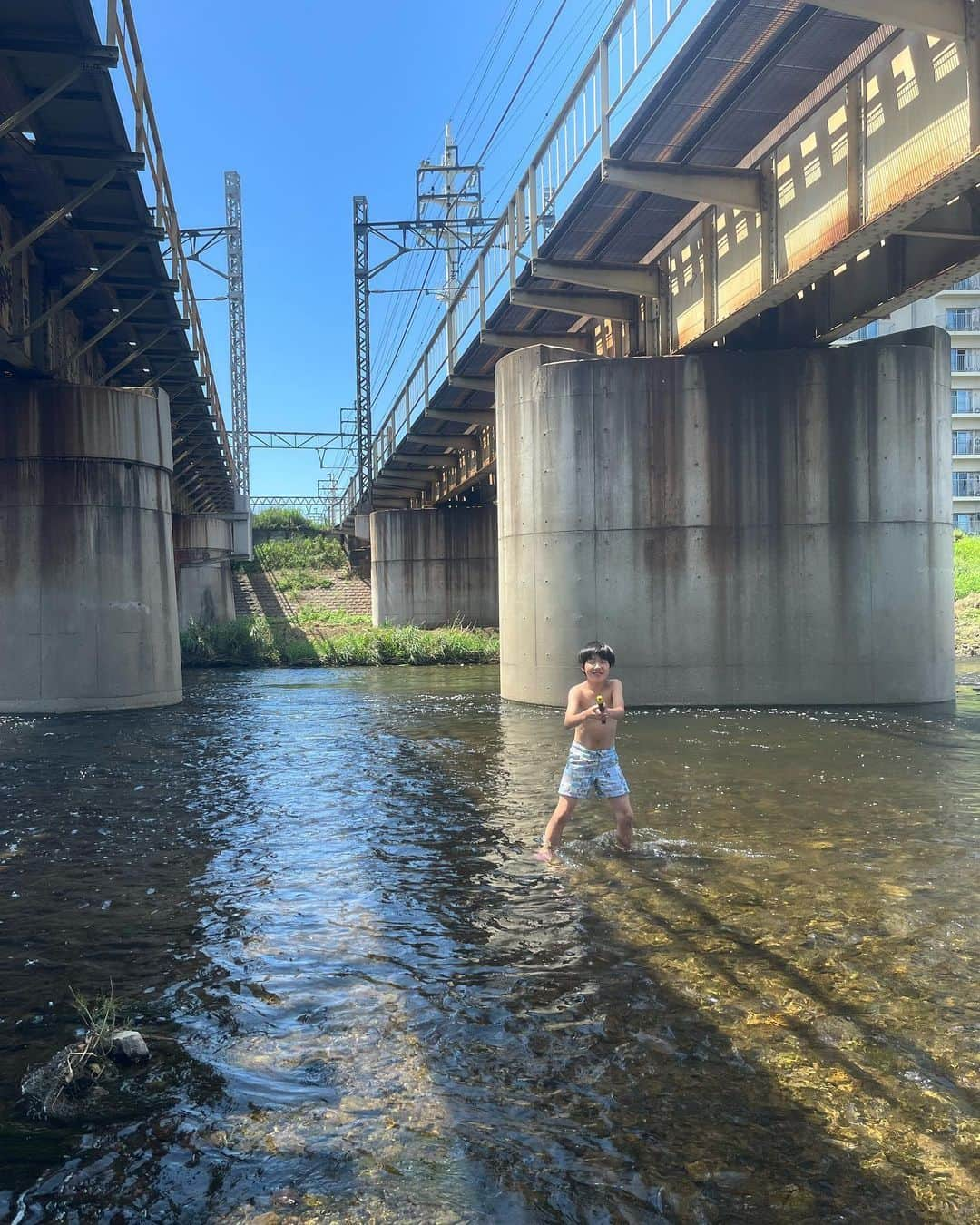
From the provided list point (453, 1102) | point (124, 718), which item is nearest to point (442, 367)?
point (124, 718)

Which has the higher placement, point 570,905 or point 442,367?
point 442,367

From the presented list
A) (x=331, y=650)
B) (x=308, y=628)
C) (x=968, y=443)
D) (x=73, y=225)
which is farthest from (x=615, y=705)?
(x=968, y=443)

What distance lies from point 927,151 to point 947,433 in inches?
307

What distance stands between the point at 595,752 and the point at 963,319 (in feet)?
270

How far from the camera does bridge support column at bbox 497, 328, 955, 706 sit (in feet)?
53.3

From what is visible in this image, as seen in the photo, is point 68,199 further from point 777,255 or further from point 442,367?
point 442,367

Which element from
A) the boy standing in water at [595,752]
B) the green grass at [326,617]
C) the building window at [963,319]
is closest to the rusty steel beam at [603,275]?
the boy standing in water at [595,752]

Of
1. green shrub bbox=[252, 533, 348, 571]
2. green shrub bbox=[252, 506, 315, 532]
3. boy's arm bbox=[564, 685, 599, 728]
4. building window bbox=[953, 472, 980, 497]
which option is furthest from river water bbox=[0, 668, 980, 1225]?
building window bbox=[953, 472, 980, 497]

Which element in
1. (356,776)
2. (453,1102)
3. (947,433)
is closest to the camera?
(453,1102)

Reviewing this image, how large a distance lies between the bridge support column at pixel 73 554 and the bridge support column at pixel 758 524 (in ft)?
24.2

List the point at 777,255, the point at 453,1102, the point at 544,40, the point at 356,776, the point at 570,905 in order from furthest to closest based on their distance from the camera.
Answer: the point at 544,40 < the point at 777,255 < the point at 356,776 < the point at 570,905 < the point at 453,1102

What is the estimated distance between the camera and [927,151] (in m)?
9.83

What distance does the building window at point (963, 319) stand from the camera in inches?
3061

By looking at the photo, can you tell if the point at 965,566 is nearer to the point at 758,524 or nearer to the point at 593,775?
the point at 758,524
